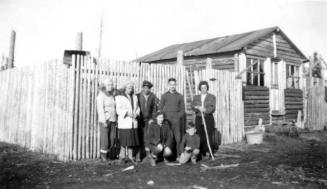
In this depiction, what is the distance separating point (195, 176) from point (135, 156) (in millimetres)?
1993

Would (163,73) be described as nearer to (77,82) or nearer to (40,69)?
(77,82)

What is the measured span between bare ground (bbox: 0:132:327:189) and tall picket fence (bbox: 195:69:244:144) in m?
2.01

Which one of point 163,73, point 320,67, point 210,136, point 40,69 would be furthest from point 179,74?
point 320,67

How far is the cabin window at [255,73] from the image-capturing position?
14.2 m

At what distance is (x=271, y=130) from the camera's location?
12688mm

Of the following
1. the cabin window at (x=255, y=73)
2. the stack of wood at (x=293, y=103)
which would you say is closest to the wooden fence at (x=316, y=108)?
the stack of wood at (x=293, y=103)

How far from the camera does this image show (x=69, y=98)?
702 cm

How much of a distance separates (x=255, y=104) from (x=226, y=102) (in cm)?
398

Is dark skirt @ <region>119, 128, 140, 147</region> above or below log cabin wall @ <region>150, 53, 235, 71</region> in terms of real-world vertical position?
below

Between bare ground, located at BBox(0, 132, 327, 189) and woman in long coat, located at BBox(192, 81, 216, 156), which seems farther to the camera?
woman in long coat, located at BBox(192, 81, 216, 156)

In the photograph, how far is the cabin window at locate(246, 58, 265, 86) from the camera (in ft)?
46.7

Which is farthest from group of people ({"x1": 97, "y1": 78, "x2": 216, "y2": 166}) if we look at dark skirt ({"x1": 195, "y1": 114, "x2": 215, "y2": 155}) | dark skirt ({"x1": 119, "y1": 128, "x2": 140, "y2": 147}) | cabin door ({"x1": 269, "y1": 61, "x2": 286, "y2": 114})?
cabin door ({"x1": 269, "y1": 61, "x2": 286, "y2": 114})

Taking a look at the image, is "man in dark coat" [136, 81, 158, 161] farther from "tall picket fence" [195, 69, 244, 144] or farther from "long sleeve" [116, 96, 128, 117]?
"tall picket fence" [195, 69, 244, 144]

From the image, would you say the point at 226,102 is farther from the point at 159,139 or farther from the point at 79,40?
the point at 79,40
